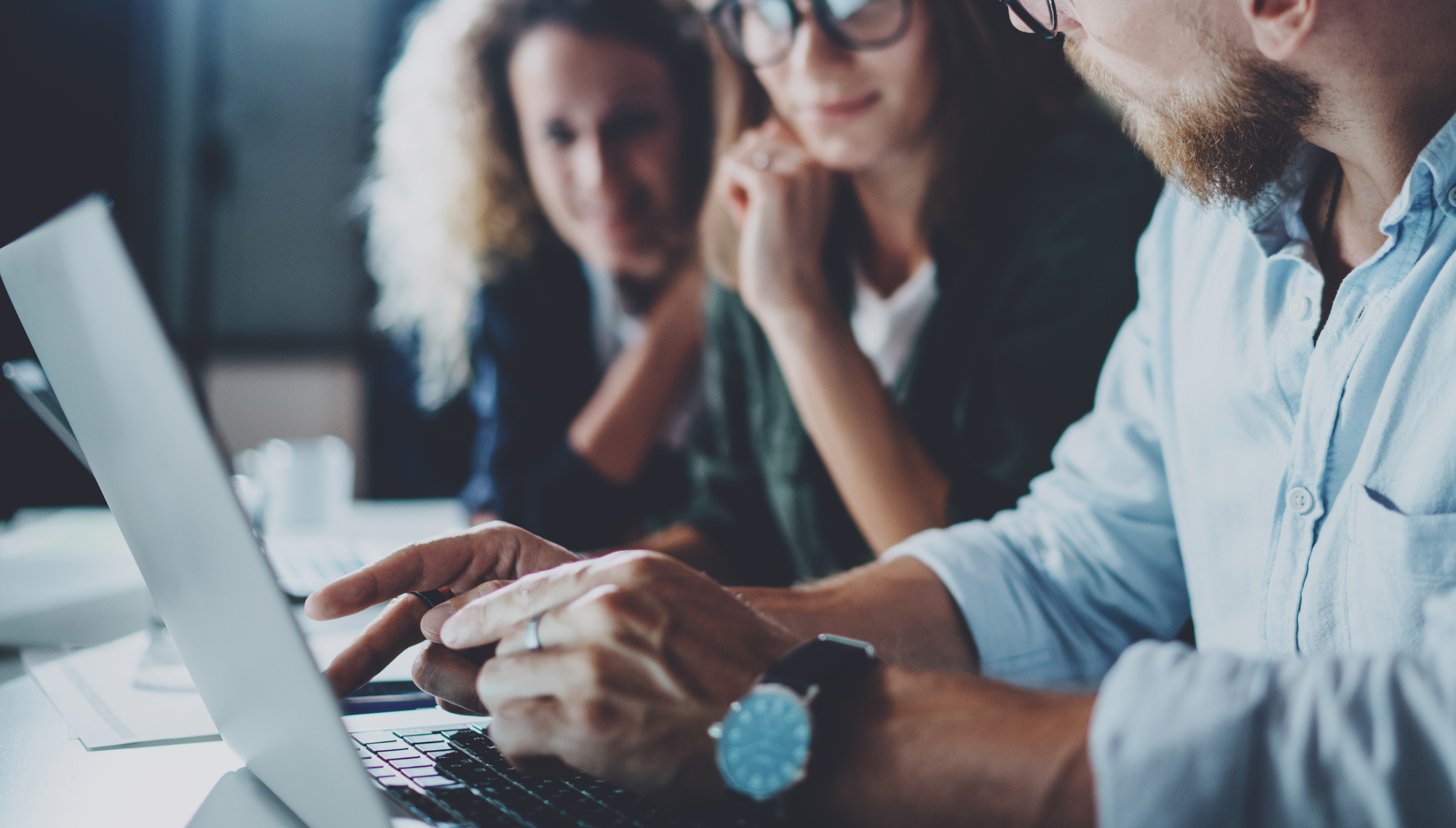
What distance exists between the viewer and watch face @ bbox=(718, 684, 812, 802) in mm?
500

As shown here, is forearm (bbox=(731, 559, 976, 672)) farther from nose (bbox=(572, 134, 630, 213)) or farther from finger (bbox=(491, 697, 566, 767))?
nose (bbox=(572, 134, 630, 213))

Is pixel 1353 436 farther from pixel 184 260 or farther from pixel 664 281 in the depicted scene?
pixel 184 260

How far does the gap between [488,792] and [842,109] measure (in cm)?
105

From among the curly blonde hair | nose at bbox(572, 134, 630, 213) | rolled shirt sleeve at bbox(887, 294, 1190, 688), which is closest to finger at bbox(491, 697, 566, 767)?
rolled shirt sleeve at bbox(887, 294, 1190, 688)

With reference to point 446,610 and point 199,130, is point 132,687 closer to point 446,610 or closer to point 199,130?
point 446,610

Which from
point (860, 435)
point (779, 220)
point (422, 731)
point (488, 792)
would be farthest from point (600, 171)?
point (488, 792)

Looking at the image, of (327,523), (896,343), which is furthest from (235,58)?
(896,343)

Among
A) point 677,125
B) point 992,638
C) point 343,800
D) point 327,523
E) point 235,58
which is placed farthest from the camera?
point 235,58

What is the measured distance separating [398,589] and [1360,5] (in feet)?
2.35

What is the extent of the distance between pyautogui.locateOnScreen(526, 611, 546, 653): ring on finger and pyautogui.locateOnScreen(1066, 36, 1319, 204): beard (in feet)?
1.94

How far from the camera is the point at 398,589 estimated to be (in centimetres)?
68

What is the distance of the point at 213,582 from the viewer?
0.53m

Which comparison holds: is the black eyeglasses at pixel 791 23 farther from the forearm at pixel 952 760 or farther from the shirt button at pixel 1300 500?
the forearm at pixel 952 760

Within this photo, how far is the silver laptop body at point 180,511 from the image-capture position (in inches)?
18.7
